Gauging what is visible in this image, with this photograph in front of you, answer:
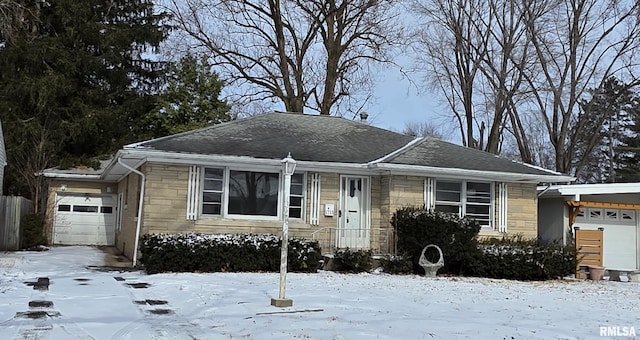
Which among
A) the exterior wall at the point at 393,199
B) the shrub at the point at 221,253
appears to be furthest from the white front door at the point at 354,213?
the shrub at the point at 221,253

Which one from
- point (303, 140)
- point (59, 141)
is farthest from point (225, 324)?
point (59, 141)

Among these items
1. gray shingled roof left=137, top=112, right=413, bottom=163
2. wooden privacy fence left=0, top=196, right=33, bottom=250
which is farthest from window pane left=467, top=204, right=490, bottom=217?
wooden privacy fence left=0, top=196, right=33, bottom=250

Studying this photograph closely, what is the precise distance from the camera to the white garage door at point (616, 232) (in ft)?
59.0

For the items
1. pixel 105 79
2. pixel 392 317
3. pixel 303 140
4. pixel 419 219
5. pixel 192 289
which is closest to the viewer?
pixel 392 317

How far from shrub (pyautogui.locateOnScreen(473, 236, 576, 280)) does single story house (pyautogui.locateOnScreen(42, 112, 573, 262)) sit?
128cm

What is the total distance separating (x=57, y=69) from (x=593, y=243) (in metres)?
21.6

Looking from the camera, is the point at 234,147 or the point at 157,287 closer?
the point at 157,287

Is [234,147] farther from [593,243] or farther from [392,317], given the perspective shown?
[593,243]

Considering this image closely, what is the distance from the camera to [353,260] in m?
14.4

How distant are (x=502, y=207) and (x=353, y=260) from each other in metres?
4.78

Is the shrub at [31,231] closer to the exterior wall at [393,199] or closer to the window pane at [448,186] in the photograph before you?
the exterior wall at [393,199]

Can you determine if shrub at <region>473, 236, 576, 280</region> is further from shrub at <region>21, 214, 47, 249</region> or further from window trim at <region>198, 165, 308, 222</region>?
shrub at <region>21, 214, 47, 249</region>

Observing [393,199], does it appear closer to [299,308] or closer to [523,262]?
[523,262]

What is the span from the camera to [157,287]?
35.4 feet
